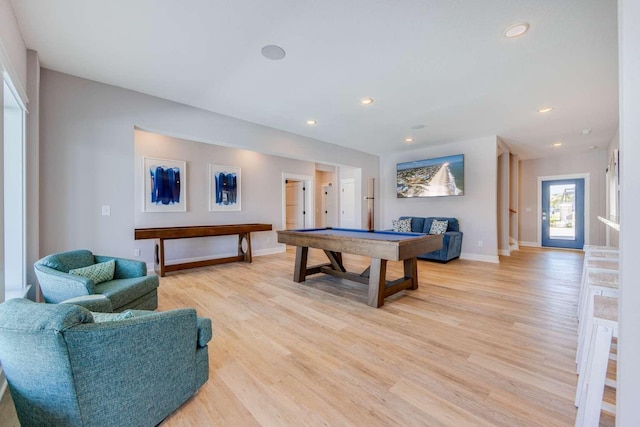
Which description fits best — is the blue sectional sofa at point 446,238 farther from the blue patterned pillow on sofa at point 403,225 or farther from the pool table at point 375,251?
the pool table at point 375,251

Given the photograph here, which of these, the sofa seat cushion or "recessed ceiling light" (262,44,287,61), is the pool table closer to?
the sofa seat cushion

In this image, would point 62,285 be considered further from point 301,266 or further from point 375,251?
point 375,251

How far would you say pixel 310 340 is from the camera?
7.30 ft

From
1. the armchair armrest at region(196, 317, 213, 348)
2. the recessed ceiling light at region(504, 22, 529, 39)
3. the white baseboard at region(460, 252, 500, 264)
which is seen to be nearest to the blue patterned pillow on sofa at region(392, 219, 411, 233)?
the white baseboard at region(460, 252, 500, 264)

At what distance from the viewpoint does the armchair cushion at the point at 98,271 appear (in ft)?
7.95

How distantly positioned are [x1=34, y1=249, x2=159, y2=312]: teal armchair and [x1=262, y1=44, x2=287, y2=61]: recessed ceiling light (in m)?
2.48

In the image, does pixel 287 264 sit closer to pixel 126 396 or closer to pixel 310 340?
pixel 310 340

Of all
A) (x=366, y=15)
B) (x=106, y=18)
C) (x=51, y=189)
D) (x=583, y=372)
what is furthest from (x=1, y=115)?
(x=583, y=372)

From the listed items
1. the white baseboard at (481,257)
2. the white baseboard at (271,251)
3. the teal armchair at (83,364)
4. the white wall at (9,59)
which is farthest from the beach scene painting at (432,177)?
the white wall at (9,59)

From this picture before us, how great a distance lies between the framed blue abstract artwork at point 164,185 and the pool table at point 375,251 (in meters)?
2.46

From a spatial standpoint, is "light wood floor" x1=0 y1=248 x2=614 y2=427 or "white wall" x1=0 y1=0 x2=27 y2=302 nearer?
"light wood floor" x1=0 y1=248 x2=614 y2=427

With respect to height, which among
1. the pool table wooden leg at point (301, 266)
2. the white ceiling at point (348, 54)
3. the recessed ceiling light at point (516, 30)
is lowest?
the pool table wooden leg at point (301, 266)

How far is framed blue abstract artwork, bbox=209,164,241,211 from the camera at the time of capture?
5.54m

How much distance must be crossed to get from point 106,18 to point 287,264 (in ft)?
13.6
